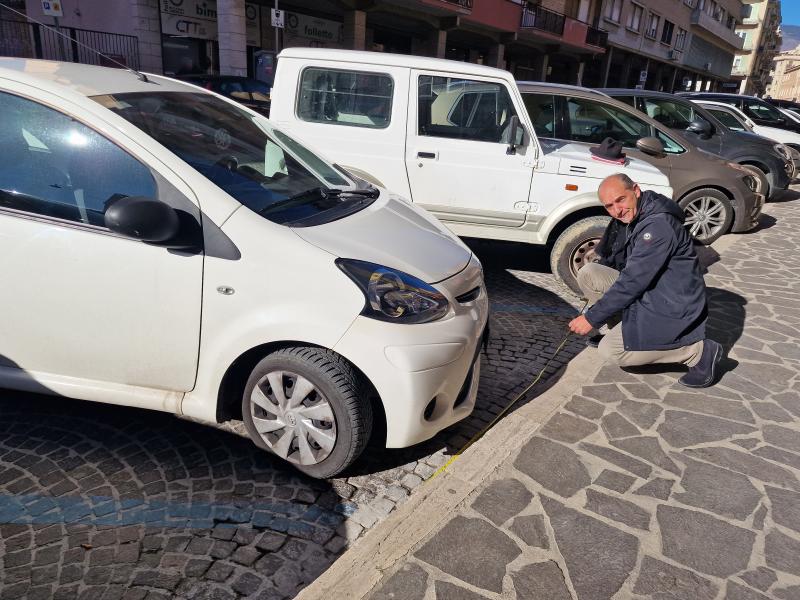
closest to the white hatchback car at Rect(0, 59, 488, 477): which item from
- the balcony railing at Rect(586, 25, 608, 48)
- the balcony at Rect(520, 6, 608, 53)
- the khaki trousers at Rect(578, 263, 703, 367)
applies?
the khaki trousers at Rect(578, 263, 703, 367)

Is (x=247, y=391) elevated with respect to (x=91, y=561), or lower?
elevated

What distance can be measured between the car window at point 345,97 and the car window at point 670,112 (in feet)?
16.5

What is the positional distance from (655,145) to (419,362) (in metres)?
4.96

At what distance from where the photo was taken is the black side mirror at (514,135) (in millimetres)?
5054

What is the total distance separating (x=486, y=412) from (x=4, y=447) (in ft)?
8.32

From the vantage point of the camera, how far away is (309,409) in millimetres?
2619

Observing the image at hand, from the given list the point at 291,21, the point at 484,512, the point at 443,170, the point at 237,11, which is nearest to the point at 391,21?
the point at 291,21

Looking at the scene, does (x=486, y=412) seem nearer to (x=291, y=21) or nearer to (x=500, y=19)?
(x=291, y=21)

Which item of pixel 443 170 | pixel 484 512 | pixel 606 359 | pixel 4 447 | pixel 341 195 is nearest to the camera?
pixel 484 512

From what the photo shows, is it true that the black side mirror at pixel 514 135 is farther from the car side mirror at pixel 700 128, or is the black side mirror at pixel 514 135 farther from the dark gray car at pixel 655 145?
the car side mirror at pixel 700 128

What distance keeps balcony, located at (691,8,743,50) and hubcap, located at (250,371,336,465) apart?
55.0 metres

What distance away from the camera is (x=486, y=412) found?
→ 137 inches

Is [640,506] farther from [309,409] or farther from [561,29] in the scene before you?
[561,29]

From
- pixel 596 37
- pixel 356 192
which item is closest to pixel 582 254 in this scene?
pixel 356 192
